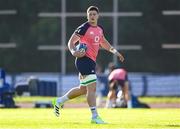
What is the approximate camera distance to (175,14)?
35.0 m

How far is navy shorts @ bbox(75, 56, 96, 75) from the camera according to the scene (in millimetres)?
16156

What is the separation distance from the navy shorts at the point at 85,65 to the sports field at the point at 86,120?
911 millimetres

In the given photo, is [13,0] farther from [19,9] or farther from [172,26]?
[172,26]

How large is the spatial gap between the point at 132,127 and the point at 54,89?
17853 mm

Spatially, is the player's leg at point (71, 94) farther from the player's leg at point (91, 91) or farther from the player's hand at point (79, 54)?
the player's hand at point (79, 54)

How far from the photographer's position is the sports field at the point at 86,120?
14.7 m

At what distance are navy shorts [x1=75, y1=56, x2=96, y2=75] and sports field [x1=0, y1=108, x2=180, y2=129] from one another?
91cm

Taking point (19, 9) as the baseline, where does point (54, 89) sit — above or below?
below

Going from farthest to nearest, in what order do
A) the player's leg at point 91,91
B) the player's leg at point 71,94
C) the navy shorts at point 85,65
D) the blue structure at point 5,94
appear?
the blue structure at point 5,94 < the player's leg at point 71,94 < the navy shorts at point 85,65 < the player's leg at point 91,91

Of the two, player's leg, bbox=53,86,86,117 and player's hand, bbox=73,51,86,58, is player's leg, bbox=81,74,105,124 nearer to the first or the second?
player's leg, bbox=53,86,86,117

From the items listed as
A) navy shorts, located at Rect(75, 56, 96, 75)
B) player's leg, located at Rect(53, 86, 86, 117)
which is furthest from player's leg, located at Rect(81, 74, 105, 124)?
player's leg, located at Rect(53, 86, 86, 117)

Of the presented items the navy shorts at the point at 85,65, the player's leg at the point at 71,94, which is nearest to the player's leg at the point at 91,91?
the navy shorts at the point at 85,65

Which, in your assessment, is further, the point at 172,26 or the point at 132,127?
the point at 172,26

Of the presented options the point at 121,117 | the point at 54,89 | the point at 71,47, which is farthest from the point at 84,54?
the point at 54,89
